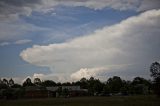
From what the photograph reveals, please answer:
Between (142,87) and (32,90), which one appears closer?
(32,90)

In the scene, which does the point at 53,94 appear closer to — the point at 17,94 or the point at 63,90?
the point at 63,90

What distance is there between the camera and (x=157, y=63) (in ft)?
323

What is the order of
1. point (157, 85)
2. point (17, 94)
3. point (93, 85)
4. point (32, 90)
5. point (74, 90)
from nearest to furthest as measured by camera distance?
point (157, 85) → point (17, 94) → point (32, 90) → point (74, 90) → point (93, 85)

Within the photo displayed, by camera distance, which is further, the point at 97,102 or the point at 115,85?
the point at 115,85

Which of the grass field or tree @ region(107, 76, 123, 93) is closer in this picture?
the grass field

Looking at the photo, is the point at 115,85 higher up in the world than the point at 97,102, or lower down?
higher up

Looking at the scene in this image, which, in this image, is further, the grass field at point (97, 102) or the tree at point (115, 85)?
the tree at point (115, 85)

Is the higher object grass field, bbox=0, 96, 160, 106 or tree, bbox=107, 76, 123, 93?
tree, bbox=107, 76, 123, 93

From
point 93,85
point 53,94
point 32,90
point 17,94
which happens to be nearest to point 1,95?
point 17,94

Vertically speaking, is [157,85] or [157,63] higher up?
[157,63]

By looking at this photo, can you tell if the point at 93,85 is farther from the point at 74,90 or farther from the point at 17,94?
the point at 17,94

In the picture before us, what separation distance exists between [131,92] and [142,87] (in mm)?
14410

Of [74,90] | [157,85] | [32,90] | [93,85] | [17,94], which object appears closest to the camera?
[157,85]

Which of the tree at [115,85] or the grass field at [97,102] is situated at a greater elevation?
the tree at [115,85]
